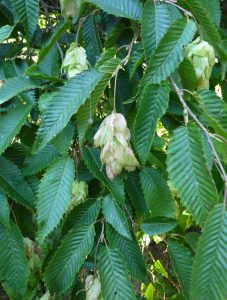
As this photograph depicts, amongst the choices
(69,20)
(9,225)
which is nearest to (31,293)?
(9,225)

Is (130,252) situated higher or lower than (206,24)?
lower

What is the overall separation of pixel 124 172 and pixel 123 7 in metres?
0.36

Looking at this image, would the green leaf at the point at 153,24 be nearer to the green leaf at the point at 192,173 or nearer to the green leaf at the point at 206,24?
the green leaf at the point at 206,24

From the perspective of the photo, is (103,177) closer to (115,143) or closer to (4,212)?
(115,143)

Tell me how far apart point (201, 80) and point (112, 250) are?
39cm

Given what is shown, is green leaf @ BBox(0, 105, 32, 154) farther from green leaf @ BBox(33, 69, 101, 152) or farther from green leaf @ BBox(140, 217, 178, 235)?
green leaf @ BBox(140, 217, 178, 235)

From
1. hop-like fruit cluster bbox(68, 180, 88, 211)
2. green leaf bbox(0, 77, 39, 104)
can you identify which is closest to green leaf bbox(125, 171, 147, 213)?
hop-like fruit cluster bbox(68, 180, 88, 211)

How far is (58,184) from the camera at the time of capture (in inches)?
38.4

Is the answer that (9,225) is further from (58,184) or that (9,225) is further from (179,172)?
(179,172)

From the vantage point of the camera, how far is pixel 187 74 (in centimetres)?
91

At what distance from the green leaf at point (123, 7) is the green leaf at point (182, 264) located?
1.67ft

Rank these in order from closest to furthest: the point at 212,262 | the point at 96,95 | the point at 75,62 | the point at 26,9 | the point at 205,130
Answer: the point at 212,262
the point at 205,130
the point at 96,95
the point at 75,62
the point at 26,9

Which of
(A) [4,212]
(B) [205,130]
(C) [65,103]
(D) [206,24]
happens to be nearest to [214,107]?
(B) [205,130]

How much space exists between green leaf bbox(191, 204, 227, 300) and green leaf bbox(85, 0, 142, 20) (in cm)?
49
